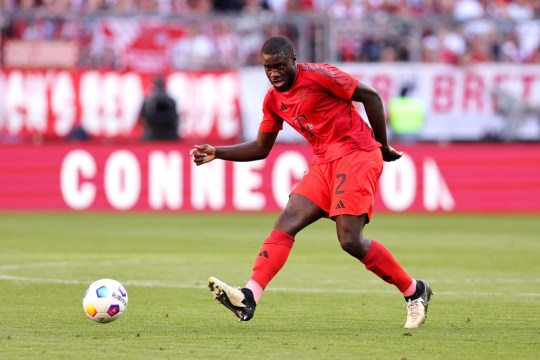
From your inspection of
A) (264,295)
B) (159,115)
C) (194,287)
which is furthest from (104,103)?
(264,295)

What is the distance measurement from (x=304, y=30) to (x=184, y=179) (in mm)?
3913

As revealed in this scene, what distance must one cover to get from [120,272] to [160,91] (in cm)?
1021

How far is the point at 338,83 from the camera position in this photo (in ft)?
28.5

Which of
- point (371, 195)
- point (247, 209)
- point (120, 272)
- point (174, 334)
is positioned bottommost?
point (247, 209)

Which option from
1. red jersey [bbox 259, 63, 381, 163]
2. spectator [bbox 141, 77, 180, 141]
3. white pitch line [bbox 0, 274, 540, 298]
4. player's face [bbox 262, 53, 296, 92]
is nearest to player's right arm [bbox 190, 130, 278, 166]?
red jersey [bbox 259, 63, 381, 163]

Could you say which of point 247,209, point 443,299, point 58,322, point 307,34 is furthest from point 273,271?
point 307,34

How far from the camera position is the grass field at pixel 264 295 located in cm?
779

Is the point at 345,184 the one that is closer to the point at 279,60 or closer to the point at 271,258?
the point at 271,258

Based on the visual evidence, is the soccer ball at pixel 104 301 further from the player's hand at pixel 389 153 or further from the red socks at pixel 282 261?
the player's hand at pixel 389 153

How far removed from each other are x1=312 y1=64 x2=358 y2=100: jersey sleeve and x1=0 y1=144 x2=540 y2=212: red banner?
1352 centimetres

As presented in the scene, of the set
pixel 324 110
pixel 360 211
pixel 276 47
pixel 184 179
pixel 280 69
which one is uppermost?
pixel 276 47

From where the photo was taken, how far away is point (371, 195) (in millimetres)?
8789

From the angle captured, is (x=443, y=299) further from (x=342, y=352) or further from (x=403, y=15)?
(x=403, y=15)

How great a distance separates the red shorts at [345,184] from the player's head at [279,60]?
0.73 m
